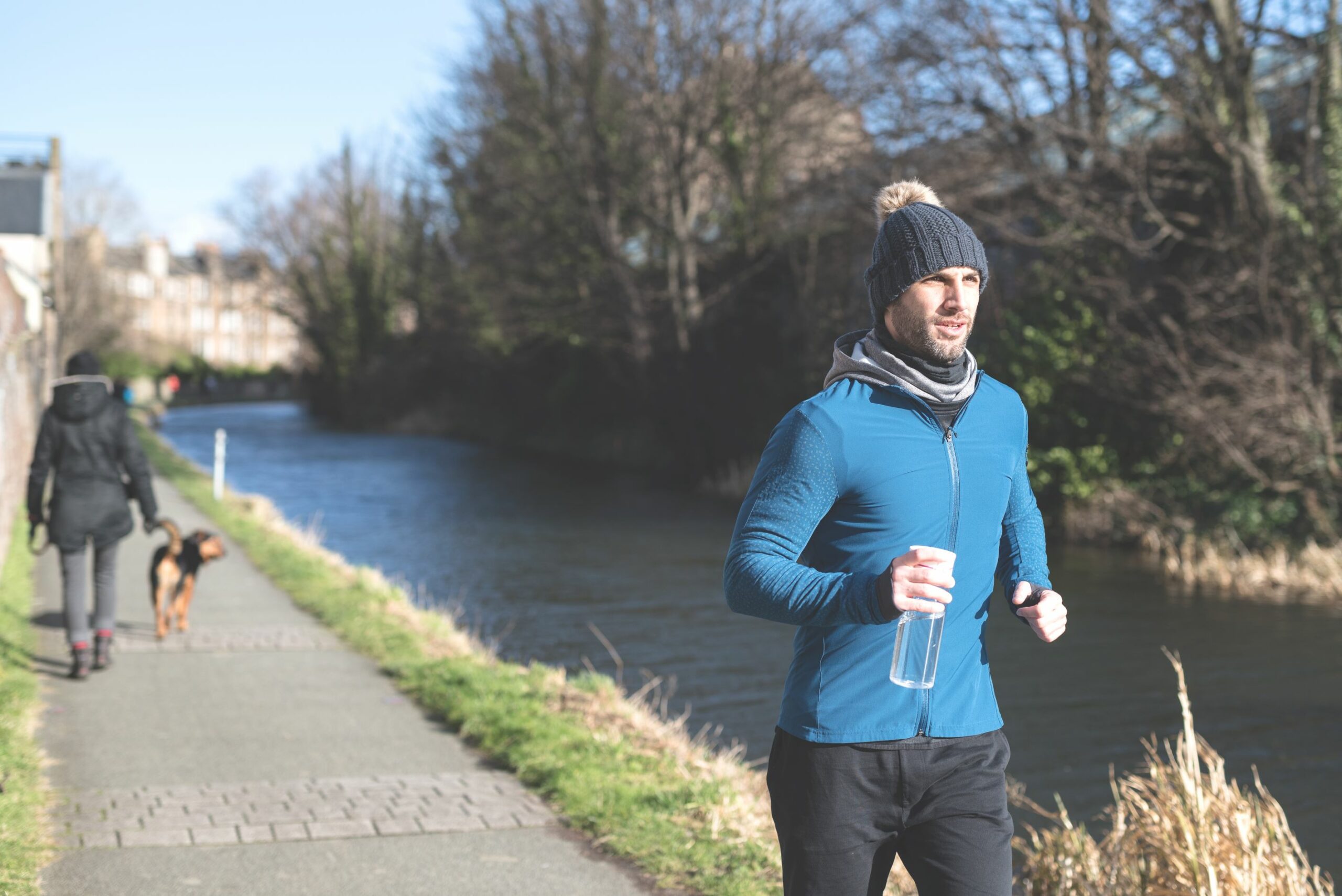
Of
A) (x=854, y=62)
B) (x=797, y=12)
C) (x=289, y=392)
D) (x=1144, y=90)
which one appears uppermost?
(x=797, y=12)

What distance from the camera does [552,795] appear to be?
600cm

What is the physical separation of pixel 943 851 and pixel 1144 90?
56.1 feet

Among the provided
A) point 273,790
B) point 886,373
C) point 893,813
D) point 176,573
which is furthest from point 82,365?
point 893,813

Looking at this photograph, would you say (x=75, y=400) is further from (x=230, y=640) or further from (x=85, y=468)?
(x=230, y=640)

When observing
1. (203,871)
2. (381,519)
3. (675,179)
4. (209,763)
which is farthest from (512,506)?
(203,871)

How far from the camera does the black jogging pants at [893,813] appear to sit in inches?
108

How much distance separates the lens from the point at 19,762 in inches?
239

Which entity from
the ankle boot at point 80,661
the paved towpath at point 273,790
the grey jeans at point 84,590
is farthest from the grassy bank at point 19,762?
the grey jeans at point 84,590

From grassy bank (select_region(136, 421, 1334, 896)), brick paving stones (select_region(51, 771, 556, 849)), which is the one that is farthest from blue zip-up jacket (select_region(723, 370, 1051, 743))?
brick paving stones (select_region(51, 771, 556, 849))

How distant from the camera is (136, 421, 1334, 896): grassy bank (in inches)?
181

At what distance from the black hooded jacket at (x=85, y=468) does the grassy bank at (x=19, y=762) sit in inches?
35.5

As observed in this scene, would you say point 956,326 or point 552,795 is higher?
point 956,326

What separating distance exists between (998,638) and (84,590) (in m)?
7.68

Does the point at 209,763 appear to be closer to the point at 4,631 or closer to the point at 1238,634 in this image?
the point at 4,631
